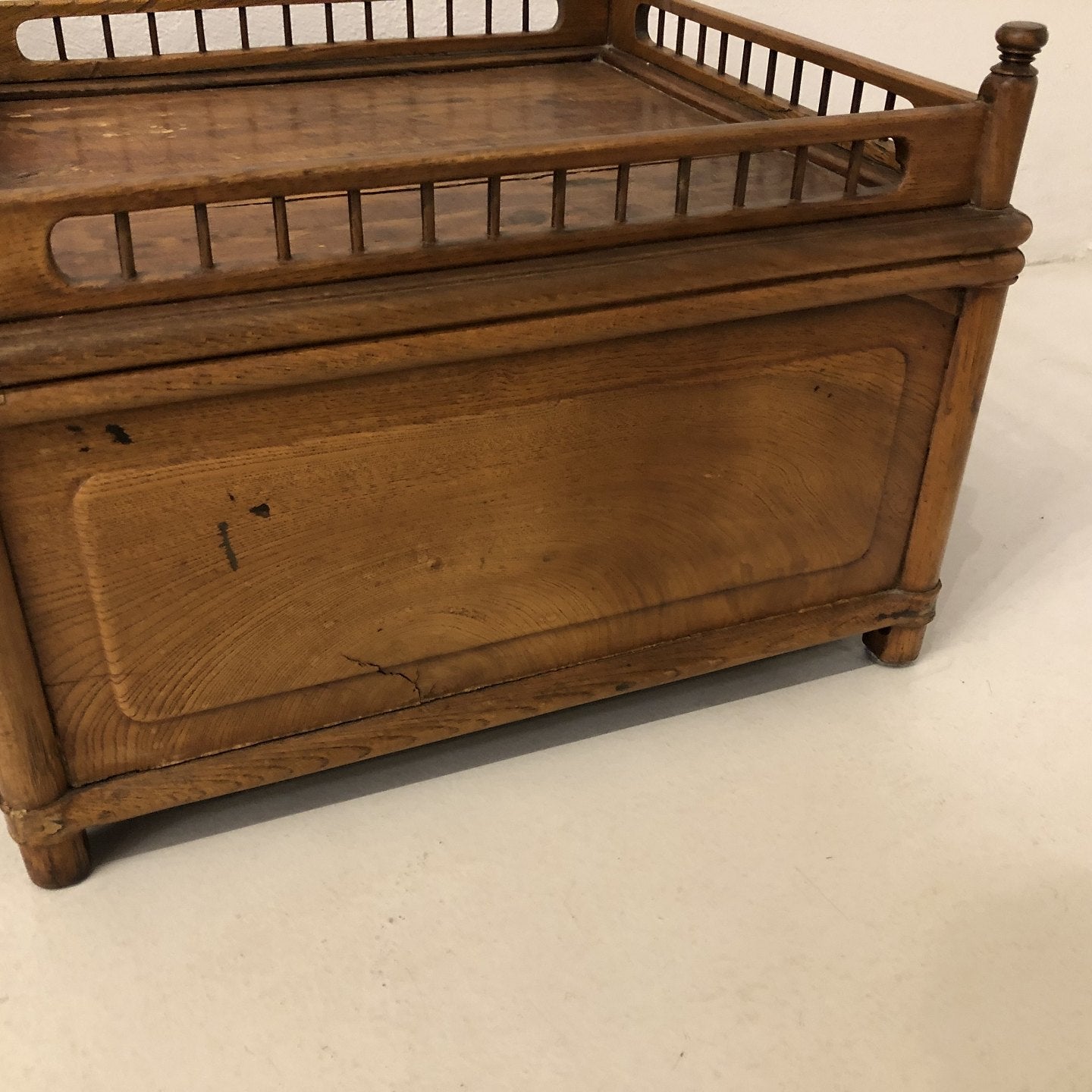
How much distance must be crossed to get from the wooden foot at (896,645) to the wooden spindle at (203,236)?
87cm

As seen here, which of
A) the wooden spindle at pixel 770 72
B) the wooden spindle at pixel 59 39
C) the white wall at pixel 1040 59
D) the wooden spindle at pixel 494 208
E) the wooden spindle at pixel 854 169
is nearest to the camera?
the wooden spindle at pixel 494 208

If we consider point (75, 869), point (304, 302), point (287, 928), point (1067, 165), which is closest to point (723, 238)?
point (304, 302)

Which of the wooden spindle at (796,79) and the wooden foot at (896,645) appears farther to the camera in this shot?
the wooden foot at (896,645)

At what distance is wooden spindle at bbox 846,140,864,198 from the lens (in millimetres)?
1093

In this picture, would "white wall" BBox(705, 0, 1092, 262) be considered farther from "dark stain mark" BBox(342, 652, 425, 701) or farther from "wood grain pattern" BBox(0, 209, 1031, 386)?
"dark stain mark" BBox(342, 652, 425, 701)

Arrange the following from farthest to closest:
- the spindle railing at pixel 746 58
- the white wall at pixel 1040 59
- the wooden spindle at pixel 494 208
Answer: the white wall at pixel 1040 59 → the spindle railing at pixel 746 58 → the wooden spindle at pixel 494 208

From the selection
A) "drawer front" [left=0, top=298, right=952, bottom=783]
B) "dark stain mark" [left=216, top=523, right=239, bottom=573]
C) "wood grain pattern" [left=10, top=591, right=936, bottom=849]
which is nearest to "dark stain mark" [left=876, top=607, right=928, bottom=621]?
"wood grain pattern" [left=10, top=591, right=936, bottom=849]

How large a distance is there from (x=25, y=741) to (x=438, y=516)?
1.32 ft

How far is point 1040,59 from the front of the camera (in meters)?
2.47

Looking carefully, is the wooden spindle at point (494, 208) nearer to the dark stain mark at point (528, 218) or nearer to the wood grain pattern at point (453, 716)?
the dark stain mark at point (528, 218)

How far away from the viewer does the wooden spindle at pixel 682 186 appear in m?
1.04

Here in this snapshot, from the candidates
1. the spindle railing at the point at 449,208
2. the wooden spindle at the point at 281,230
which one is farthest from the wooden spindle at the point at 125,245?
the wooden spindle at the point at 281,230

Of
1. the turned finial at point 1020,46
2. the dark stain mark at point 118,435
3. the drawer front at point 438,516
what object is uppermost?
the turned finial at point 1020,46

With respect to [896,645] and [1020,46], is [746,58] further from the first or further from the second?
[896,645]
